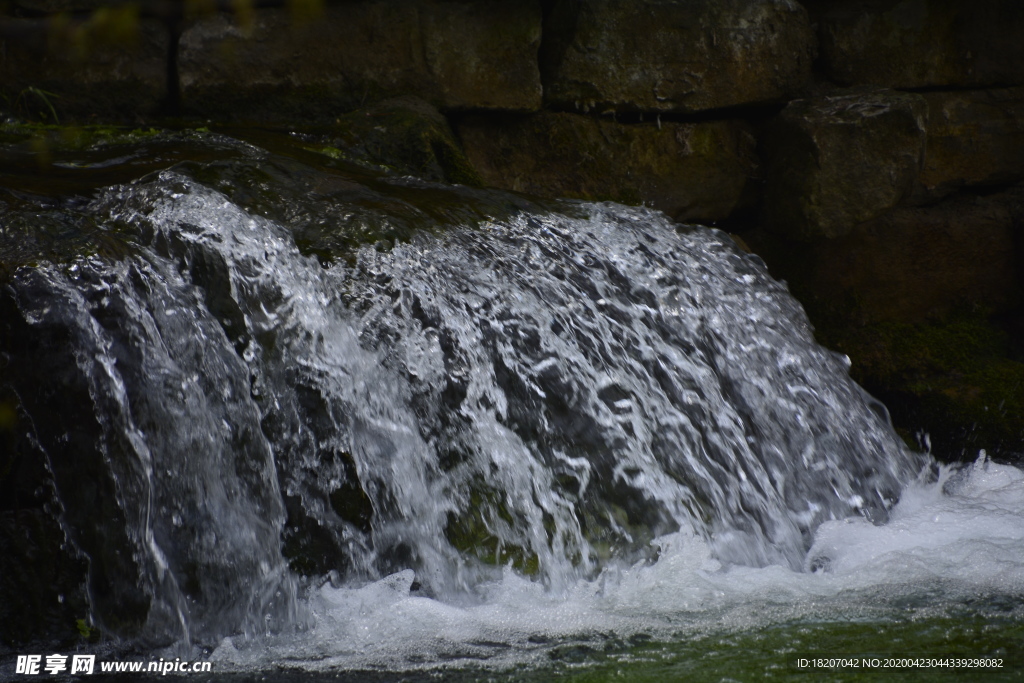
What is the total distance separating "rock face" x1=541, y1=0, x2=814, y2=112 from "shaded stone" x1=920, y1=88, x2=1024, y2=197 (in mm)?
822

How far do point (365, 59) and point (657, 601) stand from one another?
2944 millimetres

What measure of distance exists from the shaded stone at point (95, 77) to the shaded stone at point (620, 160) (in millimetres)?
1422

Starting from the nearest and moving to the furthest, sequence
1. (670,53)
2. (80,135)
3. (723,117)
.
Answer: (80,135) < (670,53) < (723,117)

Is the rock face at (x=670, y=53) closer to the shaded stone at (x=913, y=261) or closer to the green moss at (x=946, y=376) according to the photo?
the shaded stone at (x=913, y=261)

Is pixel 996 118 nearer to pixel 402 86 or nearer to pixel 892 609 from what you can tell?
pixel 402 86

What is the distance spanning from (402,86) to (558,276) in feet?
5.32

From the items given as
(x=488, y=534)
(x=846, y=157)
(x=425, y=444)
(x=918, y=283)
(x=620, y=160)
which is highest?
(x=620, y=160)

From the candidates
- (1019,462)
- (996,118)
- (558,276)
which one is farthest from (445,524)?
(996,118)

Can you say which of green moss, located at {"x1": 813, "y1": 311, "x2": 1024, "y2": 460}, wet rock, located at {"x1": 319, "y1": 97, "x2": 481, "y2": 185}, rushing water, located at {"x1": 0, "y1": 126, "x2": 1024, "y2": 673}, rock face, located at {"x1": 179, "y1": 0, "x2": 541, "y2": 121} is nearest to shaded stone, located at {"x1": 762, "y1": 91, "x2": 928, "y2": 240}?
green moss, located at {"x1": 813, "y1": 311, "x2": 1024, "y2": 460}

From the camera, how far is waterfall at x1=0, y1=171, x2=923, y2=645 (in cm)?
198

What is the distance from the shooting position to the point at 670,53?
431 cm

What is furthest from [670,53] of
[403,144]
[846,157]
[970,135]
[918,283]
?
[918,283]

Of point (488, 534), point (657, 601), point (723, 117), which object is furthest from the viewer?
point (723, 117)

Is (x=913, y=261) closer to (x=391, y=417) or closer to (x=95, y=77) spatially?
(x=391, y=417)
